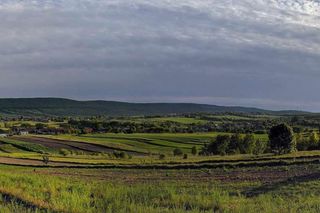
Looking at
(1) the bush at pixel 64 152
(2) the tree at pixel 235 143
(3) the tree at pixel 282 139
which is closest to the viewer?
(3) the tree at pixel 282 139

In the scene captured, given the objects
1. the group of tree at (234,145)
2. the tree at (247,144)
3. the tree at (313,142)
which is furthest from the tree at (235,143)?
the tree at (313,142)

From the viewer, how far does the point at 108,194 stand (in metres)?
14.4

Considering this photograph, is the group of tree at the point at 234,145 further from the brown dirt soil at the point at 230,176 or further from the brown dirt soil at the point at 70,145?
the brown dirt soil at the point at 230,176

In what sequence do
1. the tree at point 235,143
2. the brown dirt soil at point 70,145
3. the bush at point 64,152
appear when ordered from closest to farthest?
1. the bush at point 64,152
2. the brown dirt soil at point 70,145
3. the tree at point 235,143

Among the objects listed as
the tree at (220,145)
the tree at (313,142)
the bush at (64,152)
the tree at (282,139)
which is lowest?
the bush at (64,152)

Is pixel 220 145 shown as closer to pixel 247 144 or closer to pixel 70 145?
pixel 247 144

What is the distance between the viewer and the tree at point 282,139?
230 ft

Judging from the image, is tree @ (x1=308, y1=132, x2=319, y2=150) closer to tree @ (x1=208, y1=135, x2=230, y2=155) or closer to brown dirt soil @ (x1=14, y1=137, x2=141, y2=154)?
tree @ (x1=208, y1=135, x2=230, y2=155)

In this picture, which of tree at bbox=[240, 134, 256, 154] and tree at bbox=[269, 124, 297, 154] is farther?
tree at bbox=[240, 134, 256, 154]

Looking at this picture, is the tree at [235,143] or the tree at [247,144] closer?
the tree at [247,144]

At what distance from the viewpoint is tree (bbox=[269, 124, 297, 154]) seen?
70000 mm

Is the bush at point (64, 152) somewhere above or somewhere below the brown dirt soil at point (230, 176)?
below

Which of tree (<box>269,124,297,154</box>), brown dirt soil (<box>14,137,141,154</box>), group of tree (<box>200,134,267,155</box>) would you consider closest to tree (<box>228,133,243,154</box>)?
group of tree (<box>200,134,267,155</box>)

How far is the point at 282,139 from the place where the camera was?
71.5 metres
